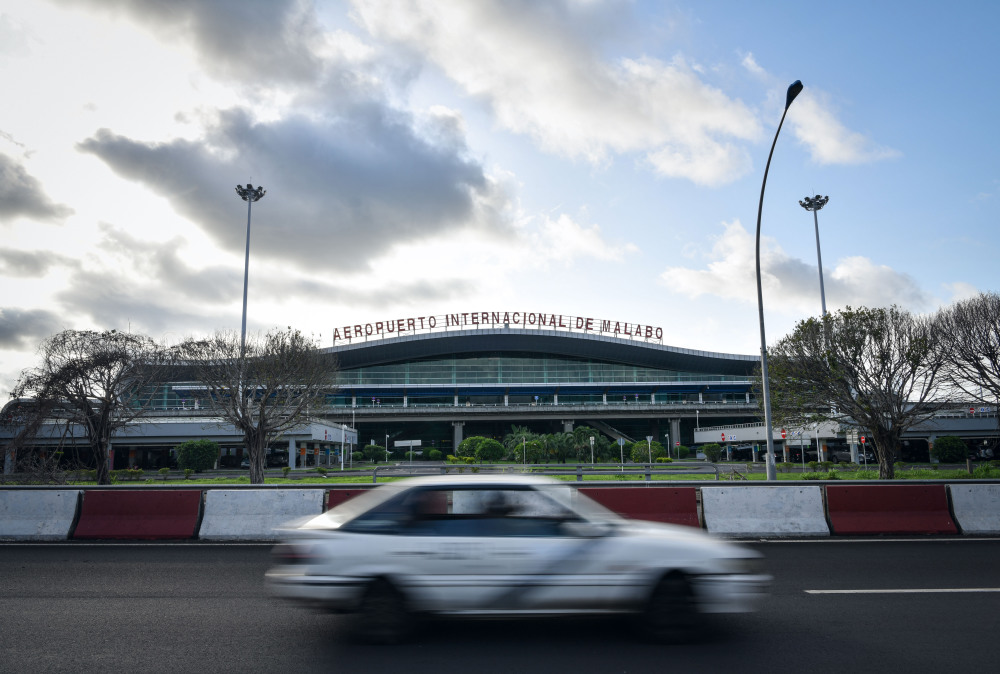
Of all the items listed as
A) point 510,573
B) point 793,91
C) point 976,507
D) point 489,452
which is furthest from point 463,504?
point 489,452

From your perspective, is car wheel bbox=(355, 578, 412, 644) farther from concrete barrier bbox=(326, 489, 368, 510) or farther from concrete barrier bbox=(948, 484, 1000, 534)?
concrete barrier bbox=(948, 484, 1000, 534)

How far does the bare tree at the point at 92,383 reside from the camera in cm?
2778

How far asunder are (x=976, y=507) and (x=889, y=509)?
5.54 ft

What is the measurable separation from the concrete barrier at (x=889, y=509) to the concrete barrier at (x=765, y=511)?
37 cm

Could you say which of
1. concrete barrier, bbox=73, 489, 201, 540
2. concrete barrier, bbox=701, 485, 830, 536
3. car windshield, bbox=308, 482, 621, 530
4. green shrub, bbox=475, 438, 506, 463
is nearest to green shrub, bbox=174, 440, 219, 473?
green shrub, bbox=475, 438, 506, 463

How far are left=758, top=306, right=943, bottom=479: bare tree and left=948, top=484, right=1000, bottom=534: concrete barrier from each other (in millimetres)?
16953

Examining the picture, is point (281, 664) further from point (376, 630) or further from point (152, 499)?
point (152, 499)

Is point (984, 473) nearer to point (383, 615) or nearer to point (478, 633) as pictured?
point (478, 633)

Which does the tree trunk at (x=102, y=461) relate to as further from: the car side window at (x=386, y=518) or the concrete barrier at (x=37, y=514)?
the car side window at (x=386, y=518)

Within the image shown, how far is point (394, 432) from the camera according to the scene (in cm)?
7862

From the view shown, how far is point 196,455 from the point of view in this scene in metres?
43.6

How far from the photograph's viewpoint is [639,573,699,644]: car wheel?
19.4 ft

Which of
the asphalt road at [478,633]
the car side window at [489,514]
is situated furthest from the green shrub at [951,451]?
the car side window at [489,514]

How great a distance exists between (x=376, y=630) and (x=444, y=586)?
2.37 feet
